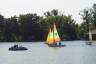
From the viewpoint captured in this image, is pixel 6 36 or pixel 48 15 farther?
pixel 48 15

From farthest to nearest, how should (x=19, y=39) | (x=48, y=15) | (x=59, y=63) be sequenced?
1. (x=48, y=15)
2. (x=19, y=39)
3. (x=59, y=63)

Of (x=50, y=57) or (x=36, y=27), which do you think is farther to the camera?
(x=36, y=27)

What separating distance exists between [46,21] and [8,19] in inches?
596

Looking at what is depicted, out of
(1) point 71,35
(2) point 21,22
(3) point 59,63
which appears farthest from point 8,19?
(3) point 59,63

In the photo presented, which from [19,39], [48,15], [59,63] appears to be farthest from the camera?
[48,15]

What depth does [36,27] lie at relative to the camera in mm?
151000

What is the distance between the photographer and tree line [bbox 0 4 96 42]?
15012 cm

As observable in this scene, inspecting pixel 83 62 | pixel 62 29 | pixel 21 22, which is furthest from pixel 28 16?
pixel 83 62

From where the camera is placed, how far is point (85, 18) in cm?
16350

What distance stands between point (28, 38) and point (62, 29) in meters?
13.9

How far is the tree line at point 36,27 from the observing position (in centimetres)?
15012

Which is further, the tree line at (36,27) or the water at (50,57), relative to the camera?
the tree line at (36,27)

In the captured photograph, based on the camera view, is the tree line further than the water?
Yes

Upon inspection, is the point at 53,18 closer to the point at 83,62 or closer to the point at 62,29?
the point at 62,29
